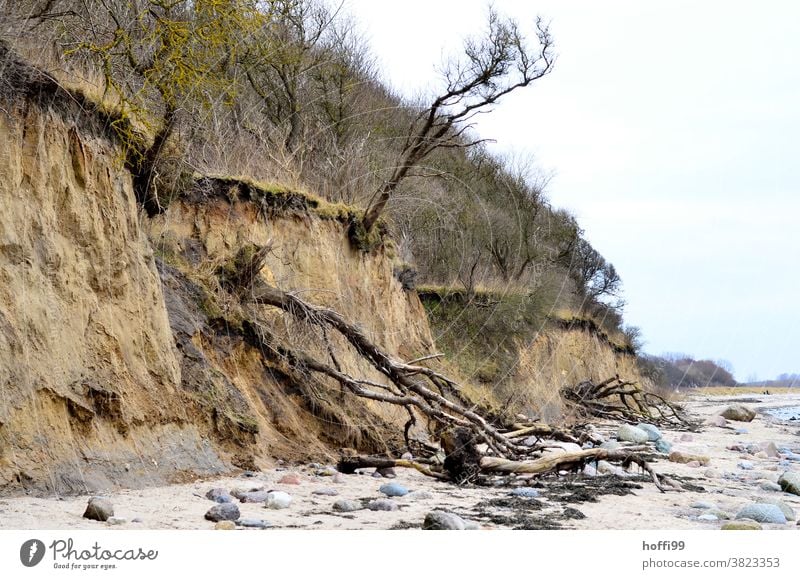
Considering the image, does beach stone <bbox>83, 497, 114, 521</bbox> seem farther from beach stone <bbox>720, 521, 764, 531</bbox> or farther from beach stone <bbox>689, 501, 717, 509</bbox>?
beach stone <bbox>689, 501, 717, 509</bbox>

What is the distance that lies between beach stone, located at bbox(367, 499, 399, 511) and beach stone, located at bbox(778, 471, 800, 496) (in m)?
4.09

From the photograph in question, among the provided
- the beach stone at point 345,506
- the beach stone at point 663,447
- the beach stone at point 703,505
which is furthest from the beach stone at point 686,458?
the beach stone at point 345,506

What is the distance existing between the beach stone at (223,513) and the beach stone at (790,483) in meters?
5.29

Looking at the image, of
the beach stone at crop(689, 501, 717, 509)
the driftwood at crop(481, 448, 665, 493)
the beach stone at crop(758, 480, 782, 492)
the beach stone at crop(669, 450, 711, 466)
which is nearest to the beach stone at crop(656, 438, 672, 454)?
the beach stone at crop(669, 450, 711, 466)

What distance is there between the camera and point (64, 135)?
19.4ft

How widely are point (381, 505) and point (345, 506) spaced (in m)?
0.28

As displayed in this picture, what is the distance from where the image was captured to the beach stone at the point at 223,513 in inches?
186

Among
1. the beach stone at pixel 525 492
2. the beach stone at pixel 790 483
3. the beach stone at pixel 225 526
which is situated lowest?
the beach stone at pixel 225 526

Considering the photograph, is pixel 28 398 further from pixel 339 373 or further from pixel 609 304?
pixel 609 304

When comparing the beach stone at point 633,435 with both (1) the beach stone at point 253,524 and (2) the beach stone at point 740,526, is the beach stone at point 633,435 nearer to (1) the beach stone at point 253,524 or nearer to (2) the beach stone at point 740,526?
(2) the beach stone at point 740,526

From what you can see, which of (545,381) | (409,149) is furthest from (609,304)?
(409,149)

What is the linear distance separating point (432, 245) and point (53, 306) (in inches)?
592

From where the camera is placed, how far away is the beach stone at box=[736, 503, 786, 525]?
5.57 m

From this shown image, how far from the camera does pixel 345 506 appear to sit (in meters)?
5.37
